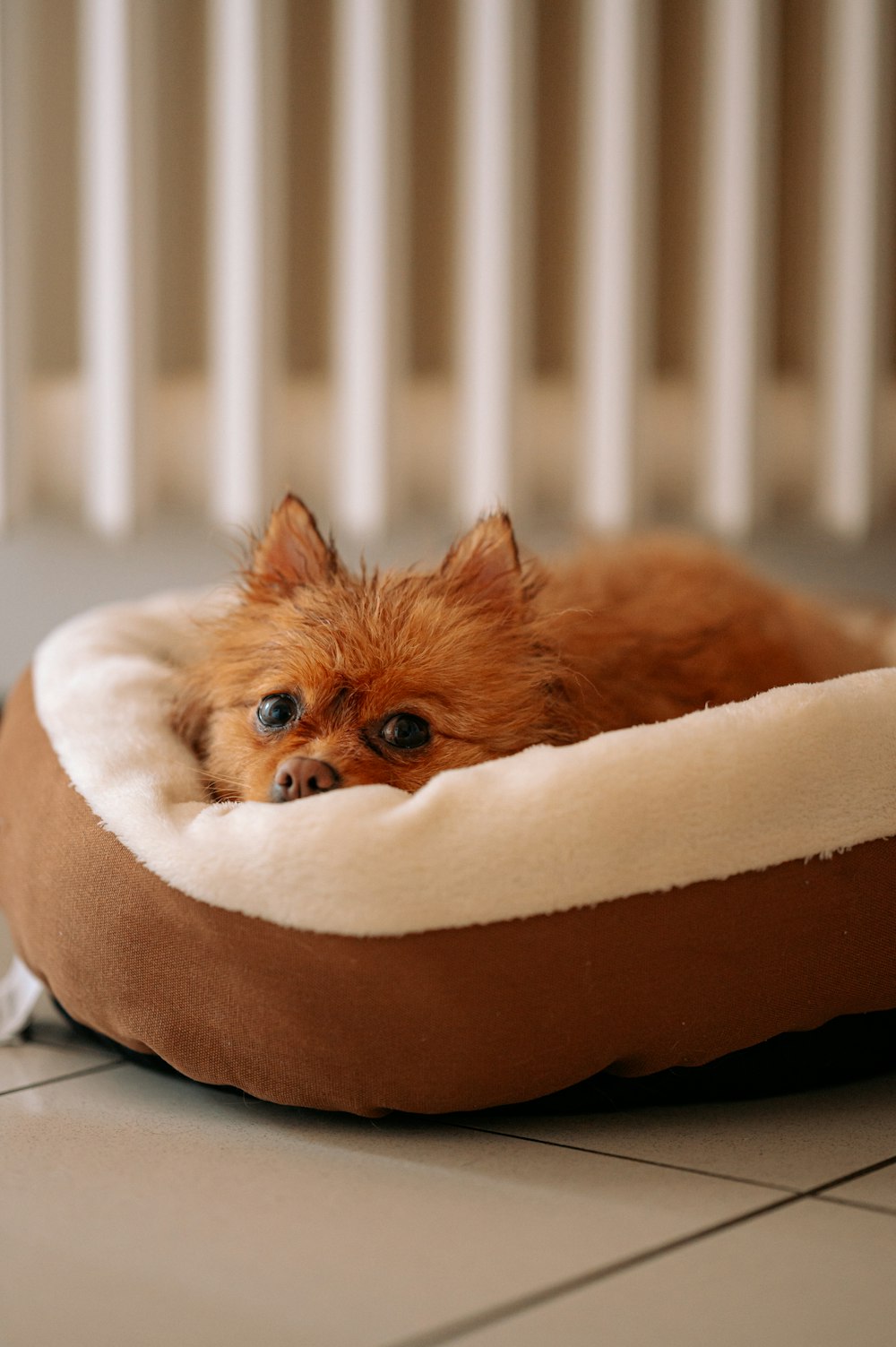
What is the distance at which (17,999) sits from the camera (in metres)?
1.55

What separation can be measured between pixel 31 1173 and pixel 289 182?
2.65 meters

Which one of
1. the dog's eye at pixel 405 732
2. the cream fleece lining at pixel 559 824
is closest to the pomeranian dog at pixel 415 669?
the dog's eye at pixel 405 732

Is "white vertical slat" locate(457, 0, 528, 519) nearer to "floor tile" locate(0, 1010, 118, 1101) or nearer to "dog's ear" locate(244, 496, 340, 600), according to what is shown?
"dog's ear" locate(244, 496, 340, 600)

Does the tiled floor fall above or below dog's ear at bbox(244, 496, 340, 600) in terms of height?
below

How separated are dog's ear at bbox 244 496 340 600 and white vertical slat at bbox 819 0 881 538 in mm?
1944

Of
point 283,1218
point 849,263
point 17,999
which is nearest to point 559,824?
point 283,1218

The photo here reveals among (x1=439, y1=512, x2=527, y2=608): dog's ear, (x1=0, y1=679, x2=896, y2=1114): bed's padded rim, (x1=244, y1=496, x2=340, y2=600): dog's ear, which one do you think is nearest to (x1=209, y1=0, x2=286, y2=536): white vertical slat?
(x1=244, y1=496, x2=340, y2=600): dog's ear

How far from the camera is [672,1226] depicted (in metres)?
1.01

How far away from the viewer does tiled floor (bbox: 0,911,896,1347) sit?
2.86ft

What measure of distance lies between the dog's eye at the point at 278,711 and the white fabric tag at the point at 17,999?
35 centimetres

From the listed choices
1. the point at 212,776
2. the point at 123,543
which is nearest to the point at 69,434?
the point at 123,543

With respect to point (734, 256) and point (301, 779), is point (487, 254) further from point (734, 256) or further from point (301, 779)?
point (301, 779)

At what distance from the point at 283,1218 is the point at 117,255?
231 centimetres

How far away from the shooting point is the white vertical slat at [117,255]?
284 centimetres
